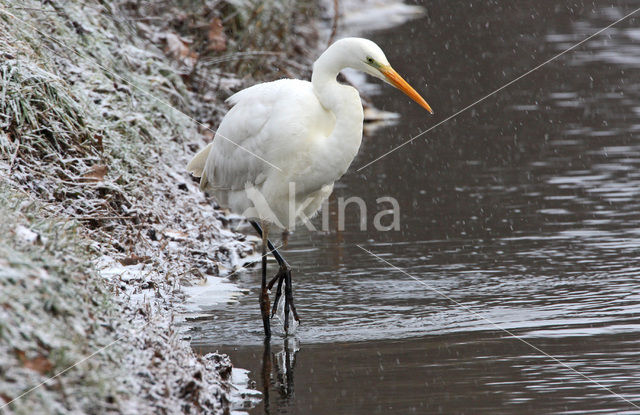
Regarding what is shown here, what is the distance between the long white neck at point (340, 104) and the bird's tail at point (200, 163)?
1.83 meters

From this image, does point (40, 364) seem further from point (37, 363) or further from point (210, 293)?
point (210, 293)

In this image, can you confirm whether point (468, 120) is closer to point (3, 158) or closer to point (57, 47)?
point (57, 47)

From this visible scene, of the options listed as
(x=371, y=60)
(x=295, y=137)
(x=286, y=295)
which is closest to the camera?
(x=371, y=60)

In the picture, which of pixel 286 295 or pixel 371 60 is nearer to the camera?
pixel 371 60

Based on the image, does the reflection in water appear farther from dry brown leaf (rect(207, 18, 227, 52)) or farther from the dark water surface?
dry brown leaf (rect(207, 18, 227, 52))

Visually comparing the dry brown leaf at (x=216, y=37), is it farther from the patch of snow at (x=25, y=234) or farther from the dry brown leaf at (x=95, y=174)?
the patch of snow at (x=25, y=234)

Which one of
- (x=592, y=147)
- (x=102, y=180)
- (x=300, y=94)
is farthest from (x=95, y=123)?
(x=592, y=147)

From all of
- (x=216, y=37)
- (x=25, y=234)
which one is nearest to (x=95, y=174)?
(x=25, y=234)

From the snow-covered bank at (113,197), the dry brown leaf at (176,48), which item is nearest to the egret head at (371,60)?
the snow-covered bank at (113,197)

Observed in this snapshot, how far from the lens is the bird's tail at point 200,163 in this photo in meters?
8.44

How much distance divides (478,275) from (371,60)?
220cm

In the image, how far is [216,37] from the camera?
12.4 meters

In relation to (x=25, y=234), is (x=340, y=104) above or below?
above

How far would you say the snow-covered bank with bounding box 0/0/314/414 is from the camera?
4.50 meters
